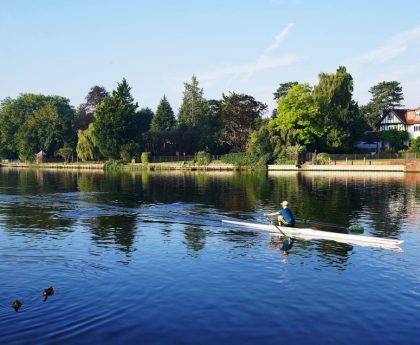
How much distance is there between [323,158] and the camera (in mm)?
108562

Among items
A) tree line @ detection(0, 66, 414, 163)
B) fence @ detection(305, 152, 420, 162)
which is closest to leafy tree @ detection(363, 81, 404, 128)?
tree line @ detection(0, 66, 414, 163)

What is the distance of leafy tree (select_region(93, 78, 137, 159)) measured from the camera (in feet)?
436

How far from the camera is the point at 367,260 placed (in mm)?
24828

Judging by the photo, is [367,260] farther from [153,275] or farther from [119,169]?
[119,169]

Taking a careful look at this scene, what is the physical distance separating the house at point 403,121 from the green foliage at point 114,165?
78.9m

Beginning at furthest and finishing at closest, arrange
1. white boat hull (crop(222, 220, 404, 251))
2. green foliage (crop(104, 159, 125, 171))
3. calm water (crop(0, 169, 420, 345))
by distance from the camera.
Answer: green foliage (crop(104, 159, 125, 171)) → white boat hull (crop(222, 220, 404, 251)) → calm water (crop(0, 169, 420, 345))

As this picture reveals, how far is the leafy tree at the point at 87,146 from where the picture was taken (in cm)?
14252

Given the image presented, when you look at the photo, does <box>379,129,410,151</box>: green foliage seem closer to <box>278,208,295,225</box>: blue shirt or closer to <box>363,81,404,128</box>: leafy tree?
<box>363,81,404,128</box>: leafy tree

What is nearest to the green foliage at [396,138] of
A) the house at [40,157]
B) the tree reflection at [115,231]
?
the tree reflection at [115,231]

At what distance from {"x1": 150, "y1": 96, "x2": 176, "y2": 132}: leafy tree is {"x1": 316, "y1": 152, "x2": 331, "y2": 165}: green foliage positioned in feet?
225

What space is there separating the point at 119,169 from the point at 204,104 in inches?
1690

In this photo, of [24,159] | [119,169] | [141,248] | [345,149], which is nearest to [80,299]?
[141,248]

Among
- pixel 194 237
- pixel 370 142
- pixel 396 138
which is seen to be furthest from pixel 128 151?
pixel 194 237

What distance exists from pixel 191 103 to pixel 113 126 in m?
45.7
